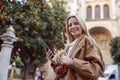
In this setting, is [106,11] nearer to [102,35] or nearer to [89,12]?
[89,12]

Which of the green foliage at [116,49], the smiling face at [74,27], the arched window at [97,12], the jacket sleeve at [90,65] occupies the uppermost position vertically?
the arched window at [97,12]

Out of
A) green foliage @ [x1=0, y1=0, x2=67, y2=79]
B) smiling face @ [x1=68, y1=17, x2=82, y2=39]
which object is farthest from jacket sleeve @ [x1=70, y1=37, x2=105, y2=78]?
green foliage @ [x1=0, y1=0, x2=67, y2=79]

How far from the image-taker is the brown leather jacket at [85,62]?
1.69 meters

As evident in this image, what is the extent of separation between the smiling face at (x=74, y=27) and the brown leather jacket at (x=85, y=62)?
0.12 m

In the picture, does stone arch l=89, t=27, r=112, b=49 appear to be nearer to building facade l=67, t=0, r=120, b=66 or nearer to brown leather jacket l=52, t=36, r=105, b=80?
building facade l=67, t=0, r=120, b=66

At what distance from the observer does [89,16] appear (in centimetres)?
3219

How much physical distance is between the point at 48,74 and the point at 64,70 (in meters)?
23.9

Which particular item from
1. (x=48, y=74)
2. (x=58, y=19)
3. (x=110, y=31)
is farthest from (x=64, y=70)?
(x=110, y=31)

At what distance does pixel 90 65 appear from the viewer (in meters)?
1.71

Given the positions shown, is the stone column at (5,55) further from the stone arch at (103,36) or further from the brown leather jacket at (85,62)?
the stone arch at (103,36)

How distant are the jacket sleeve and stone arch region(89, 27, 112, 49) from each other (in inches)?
1160

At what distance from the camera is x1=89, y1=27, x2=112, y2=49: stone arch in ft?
102

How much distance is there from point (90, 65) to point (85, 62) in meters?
0.05

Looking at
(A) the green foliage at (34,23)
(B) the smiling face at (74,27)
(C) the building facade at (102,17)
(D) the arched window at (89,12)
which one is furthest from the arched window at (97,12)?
(B) the smiling face at (74,27)
